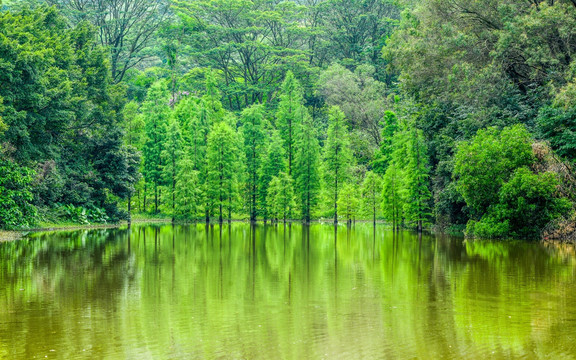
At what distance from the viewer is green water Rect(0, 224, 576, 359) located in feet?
30.6

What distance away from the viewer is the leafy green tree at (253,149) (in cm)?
5553

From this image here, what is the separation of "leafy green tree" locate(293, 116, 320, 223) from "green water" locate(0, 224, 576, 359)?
3153 centimetres

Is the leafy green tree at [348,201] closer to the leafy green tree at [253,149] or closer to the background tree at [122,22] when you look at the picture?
the leafy green tree at [253,149]

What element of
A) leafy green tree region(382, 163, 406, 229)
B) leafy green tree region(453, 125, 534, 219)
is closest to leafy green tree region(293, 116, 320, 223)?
leafy green tree region(382, 163, 406, 229)

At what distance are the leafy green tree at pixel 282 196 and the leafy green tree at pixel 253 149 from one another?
92.0 inches

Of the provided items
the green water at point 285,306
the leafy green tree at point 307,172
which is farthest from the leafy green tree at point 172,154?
the green water at point 285,306

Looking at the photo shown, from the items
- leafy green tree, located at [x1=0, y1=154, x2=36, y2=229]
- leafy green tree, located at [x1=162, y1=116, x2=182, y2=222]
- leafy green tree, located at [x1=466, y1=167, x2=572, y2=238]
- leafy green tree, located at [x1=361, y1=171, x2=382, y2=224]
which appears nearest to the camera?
leafy green tree, located at [x1=466, y1=167, x2=572, y2=238]

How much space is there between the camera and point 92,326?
1062 cm

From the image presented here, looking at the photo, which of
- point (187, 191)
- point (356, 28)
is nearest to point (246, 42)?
point (356, 28)

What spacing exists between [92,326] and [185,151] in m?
45.5

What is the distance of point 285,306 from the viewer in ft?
41.3

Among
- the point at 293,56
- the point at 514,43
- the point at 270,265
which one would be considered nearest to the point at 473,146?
the point at 514,43

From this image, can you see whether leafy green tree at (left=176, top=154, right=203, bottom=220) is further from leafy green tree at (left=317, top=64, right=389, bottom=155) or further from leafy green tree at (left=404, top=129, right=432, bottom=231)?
leafy green tree at (left=404, top=129, right=432, bottom=231)

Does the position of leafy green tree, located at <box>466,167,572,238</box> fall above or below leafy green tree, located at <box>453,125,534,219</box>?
below
